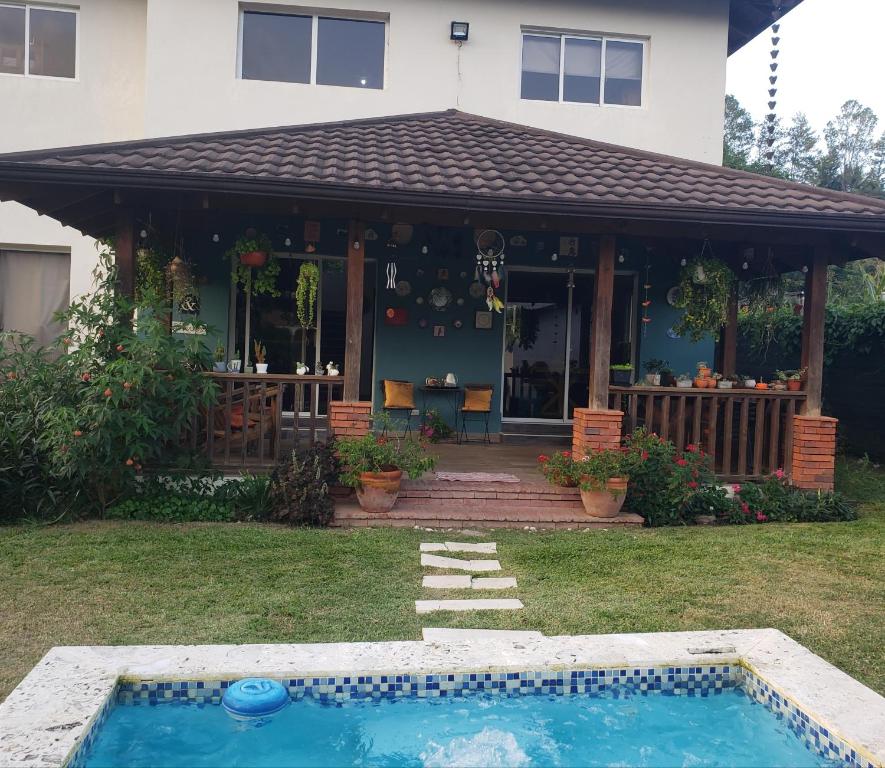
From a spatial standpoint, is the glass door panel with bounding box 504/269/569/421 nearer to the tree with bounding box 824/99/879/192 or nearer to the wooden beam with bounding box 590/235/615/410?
the wooden beam with bounding box 590/235/615/410

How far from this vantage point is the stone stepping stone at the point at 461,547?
616cm

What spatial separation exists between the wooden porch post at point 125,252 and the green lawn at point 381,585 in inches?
90.3

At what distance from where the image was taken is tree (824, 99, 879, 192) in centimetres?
4938

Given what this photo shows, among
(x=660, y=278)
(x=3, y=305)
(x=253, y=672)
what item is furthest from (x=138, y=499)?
(x=660, y=278)

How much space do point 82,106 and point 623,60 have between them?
306 inches

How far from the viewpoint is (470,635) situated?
171 inches

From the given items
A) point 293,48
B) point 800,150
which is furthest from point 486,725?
point 800,150

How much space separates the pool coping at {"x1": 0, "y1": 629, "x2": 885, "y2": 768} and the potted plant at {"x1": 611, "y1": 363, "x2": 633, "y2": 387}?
5.54 metres

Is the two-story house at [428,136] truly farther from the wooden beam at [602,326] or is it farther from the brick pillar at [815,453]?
the wooden beam at [602,326]

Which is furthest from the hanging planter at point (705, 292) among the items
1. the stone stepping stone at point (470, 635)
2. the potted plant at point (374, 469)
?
the stone stepping stone at point (470, 635)

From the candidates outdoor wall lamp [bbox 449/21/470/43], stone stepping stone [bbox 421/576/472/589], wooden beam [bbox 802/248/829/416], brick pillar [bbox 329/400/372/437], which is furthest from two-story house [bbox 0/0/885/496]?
stone stepping stone [bbox 421/576/472/589]

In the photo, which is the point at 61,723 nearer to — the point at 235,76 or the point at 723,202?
the point at 723,202

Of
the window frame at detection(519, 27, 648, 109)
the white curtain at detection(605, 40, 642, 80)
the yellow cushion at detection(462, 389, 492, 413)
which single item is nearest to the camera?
the yellow cushion at detection(462, 389, 492, 413)

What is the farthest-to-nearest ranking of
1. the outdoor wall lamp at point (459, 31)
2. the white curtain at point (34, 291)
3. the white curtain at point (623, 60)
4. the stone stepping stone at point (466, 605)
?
the white curtain at point (623, 60), the outdoor wall lamp at point (459, 31), the white curtain at point (34, 291), the stone stepping stone at point (466, 605)
